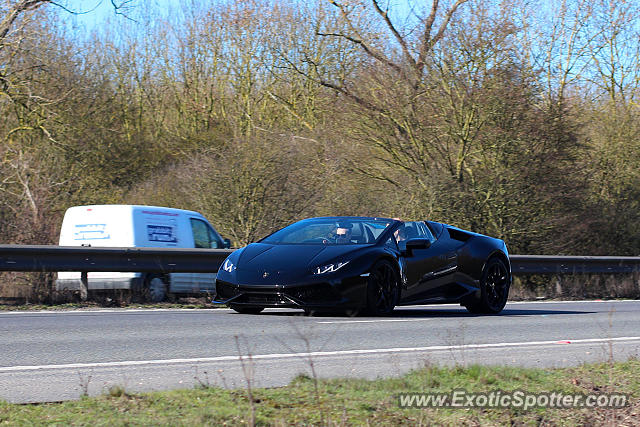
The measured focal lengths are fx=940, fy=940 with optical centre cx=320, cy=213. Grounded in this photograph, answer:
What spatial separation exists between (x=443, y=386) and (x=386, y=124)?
19.8 metres

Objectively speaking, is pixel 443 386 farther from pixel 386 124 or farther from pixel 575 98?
pixel 575 98

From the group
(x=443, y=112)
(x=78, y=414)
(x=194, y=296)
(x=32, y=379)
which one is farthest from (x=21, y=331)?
(x=443, y=112)

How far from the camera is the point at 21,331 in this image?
31.1 feet

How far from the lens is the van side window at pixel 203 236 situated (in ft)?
61.1

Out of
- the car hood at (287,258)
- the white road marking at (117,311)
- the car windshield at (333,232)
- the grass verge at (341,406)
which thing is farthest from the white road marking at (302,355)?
the white road marking at (117,311)

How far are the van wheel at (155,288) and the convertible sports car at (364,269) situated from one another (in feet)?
13.6

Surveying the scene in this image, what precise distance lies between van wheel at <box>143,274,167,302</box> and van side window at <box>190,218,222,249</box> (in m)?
2.41

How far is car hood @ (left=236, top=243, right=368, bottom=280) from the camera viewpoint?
10883mm

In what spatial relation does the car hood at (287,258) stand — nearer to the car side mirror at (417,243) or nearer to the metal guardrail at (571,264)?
the car side mirror at (417,243)

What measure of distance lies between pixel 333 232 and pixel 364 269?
3.26 feet

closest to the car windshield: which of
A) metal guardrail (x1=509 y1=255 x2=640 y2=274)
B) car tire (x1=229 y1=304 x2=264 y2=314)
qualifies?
car tire (x1=229 y1=304 x2=264 y2=314)

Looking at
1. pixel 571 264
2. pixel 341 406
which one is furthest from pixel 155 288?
pixel 341 406

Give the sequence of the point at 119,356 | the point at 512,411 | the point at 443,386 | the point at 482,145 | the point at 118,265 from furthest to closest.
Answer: the point at 482,145
the point at 118,265
the point at 119,356
the point at 443,386
the point at 512,411

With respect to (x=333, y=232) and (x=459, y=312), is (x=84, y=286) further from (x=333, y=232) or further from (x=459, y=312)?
(x=459, y=312)
